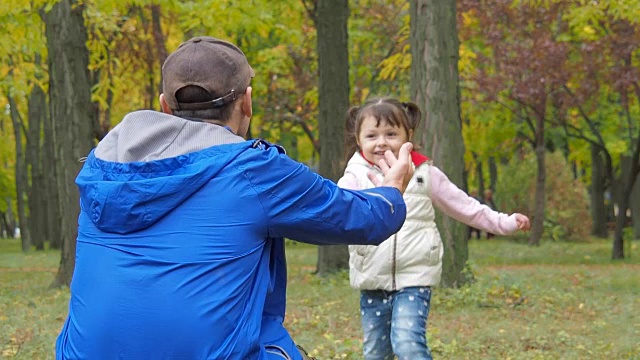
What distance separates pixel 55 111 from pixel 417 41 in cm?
582

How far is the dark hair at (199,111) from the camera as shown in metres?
2.83

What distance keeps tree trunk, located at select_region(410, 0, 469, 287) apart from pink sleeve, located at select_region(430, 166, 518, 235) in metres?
6.24

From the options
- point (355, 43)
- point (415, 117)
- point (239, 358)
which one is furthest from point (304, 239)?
point (355, 43)

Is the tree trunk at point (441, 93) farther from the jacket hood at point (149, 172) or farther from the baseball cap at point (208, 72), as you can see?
the jacket hood at point (149, 172)

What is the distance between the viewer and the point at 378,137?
509 centimetres

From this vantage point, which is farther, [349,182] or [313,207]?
[349,182]

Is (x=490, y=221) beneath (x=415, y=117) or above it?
beneath

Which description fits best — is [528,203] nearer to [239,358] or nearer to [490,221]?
[490,221]

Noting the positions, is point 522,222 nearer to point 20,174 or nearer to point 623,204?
point 623,204

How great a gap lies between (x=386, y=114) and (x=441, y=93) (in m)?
6.70

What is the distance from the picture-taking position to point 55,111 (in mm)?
14203

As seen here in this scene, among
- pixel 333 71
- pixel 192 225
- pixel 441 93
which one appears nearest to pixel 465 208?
pixel 192 225

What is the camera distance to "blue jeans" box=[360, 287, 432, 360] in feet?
16.1

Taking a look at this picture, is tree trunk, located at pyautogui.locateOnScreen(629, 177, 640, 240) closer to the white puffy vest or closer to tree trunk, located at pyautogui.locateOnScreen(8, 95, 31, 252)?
tree trunk, located at pyautogui.locateOnScreen(8, 95, 31, 252)
